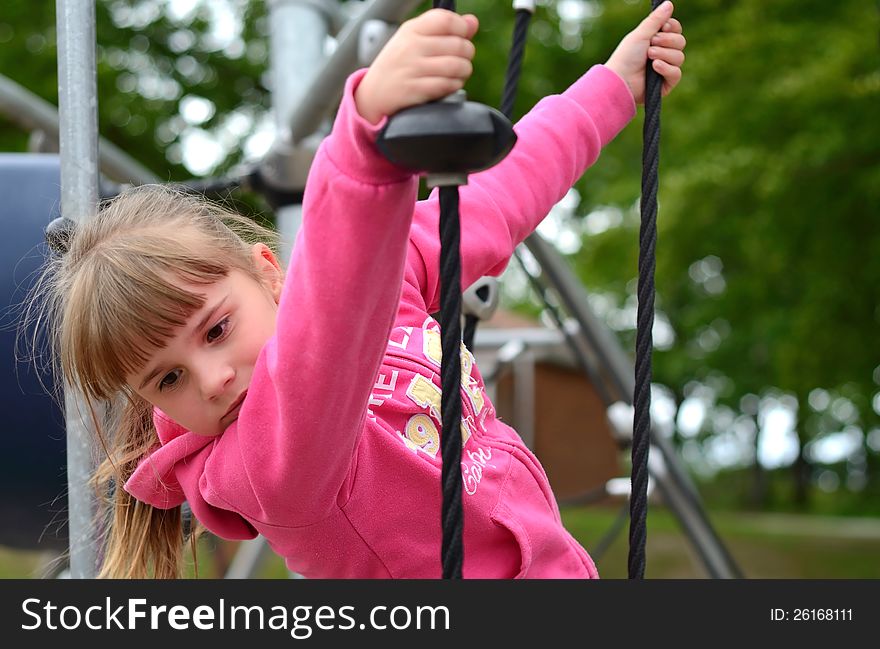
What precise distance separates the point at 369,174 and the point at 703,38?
161 inches

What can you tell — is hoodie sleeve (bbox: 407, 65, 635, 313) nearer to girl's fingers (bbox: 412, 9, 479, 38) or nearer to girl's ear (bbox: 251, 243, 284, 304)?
girl's ear (bbox: 251, 243, 284, 304)

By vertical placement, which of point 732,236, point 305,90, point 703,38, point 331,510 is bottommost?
point 331,510

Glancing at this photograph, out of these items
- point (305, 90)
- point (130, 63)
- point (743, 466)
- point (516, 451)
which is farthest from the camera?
point (743, 466)

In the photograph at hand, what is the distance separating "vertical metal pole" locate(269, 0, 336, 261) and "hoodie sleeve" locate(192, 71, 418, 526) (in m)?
1.33

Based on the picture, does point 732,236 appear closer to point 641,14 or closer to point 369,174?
point 641,14

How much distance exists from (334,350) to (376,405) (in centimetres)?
26

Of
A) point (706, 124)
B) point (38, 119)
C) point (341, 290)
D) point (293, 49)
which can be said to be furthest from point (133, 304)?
point (706, 124)

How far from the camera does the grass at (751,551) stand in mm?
7258

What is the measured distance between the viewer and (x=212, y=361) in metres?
0.84

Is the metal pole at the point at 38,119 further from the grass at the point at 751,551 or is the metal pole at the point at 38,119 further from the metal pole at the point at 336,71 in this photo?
the grass at the point at 751,551

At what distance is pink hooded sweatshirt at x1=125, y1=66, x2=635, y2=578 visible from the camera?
646mm
